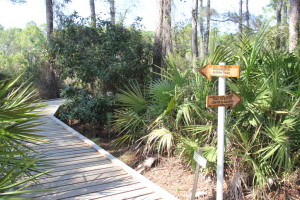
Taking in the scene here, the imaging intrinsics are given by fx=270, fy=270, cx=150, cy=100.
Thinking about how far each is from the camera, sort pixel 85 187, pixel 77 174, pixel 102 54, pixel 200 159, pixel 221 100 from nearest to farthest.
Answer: pixel 221 100
pixel 200 159
pixel 85 187
pixel 77 174
pixel 102 54

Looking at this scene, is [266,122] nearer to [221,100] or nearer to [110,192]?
[221,100]

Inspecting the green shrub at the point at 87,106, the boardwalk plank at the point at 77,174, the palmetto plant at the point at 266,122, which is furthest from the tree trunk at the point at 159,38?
the boardwalk plank at the point at 77,174

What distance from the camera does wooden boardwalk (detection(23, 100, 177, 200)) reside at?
3.56 meters

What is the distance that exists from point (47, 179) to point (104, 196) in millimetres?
1065

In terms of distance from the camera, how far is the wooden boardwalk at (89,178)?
11.7 ft

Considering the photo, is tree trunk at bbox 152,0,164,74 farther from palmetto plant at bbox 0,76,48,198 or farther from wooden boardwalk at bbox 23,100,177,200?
palmetto plant at bbox 0,76,48,198

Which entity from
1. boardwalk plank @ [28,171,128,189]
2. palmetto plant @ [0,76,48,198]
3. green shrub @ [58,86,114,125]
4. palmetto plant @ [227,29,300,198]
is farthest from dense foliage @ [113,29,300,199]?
green shrub @ [58,86,114,125]

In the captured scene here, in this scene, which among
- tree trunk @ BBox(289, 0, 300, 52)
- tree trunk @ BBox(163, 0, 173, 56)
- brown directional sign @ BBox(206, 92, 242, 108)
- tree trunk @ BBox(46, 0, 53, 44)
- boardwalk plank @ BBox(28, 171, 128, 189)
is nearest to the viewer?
brown directional sign @ BBox(206, 92, 242, 108)

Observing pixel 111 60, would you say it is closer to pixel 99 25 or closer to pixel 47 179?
pixel 99 25

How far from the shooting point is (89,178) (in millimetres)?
4133

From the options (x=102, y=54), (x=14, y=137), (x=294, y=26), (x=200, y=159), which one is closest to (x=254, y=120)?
(x=200, y=159)

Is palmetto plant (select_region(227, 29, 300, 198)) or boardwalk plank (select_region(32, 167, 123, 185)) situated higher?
palmetto plant (select_region(227, 29, 300, 198))

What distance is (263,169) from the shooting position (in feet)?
12.2

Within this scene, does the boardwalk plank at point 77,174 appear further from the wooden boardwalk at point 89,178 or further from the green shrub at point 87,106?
the green shrub at point 87,106
